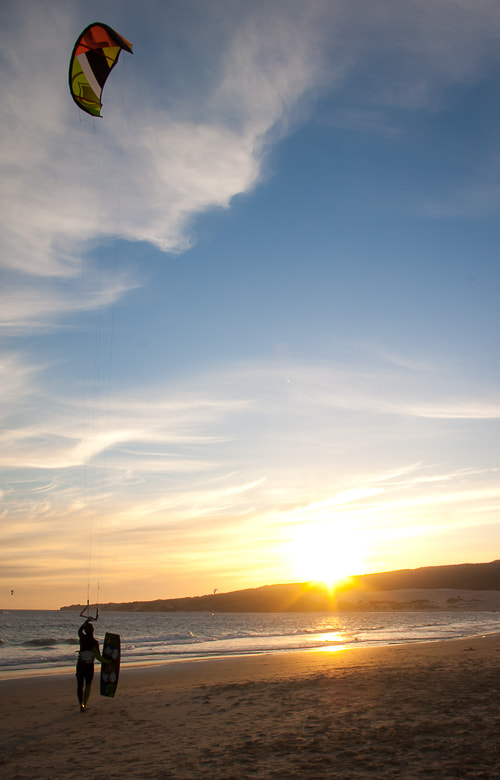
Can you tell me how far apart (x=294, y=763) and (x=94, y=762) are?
9.19 ft

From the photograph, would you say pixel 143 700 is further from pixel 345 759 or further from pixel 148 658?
pixel 148 658

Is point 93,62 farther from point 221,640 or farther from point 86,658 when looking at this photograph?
point 221,640

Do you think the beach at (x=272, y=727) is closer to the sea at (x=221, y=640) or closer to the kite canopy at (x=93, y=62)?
the sea at (x=221, y=640)

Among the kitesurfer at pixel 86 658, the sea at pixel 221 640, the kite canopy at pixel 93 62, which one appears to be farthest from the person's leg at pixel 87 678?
the kite canopy at pixel 93 62

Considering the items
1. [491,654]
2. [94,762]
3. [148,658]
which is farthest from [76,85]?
[148,658]

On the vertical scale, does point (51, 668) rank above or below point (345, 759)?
below

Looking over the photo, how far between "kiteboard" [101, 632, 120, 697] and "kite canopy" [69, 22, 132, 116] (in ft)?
37.8

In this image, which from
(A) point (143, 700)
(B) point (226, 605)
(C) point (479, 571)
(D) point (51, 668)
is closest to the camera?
(A) point (143, 700)

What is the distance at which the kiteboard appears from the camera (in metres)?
11.5

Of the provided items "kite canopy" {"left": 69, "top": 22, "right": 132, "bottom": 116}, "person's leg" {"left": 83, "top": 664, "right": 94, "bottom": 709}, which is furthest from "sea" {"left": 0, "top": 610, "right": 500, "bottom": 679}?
"kite canopy" {"left": 69, "top": 22, "right": 132, "bottom": 116}

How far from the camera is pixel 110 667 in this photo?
459 inches

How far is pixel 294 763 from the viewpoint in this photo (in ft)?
21.3

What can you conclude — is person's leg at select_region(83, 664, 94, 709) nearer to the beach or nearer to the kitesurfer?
the kitesurfer

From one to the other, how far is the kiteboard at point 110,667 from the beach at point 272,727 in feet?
1.43
